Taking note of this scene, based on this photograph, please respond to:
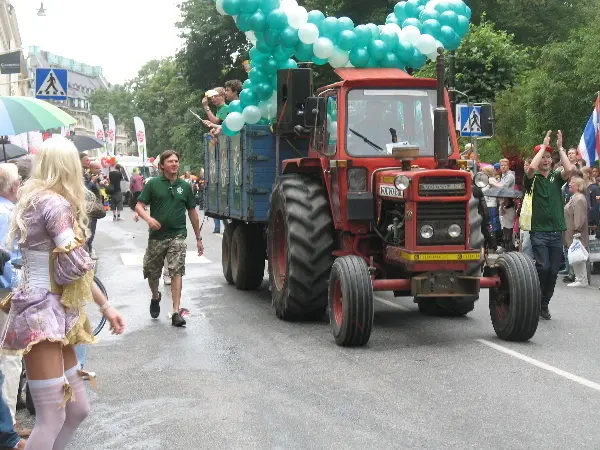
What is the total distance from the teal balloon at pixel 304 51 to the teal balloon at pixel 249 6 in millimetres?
643

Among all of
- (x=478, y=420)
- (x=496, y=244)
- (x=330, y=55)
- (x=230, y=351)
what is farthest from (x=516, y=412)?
(x=496, y=244)

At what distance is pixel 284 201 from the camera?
10977mm

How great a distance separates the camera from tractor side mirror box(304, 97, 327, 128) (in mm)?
10875

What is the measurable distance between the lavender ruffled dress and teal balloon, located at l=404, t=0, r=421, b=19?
8.67m

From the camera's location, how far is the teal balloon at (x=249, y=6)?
39.3 feet

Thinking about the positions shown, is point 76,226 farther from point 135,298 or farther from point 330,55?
point 135,298

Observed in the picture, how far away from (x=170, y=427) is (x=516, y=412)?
90.9 inches

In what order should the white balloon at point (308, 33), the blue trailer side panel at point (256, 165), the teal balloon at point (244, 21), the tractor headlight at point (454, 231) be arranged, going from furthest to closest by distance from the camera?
1. the blue trailer side panel at point (256, 165)
2. the teal balloon at point (244, 21)
3. the white balloon at point (308, 33)
4. the tractor headlight at point (454, 231)

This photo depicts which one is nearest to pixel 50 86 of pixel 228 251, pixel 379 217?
pixel 228 251

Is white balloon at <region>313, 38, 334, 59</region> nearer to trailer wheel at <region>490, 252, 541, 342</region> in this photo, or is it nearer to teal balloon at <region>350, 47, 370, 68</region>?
teal balloon at <region>350, 47, 370, 68</region>

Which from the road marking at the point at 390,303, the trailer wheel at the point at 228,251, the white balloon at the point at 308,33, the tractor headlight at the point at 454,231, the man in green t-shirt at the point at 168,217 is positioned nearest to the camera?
the tractor headlight at the point at 454,231

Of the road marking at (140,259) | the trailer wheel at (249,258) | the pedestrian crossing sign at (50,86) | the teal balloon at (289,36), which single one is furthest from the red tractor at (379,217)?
the pedestrian crossing sign at (50,86)

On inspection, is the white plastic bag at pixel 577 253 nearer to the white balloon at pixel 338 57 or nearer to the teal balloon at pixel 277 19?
the white balloon at pixel 338 57

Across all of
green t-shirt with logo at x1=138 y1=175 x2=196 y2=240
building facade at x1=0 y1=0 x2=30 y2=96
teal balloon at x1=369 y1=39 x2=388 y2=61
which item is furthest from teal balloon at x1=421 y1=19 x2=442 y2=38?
building facade at x1=0 y1=0 x2=30 y2=96
